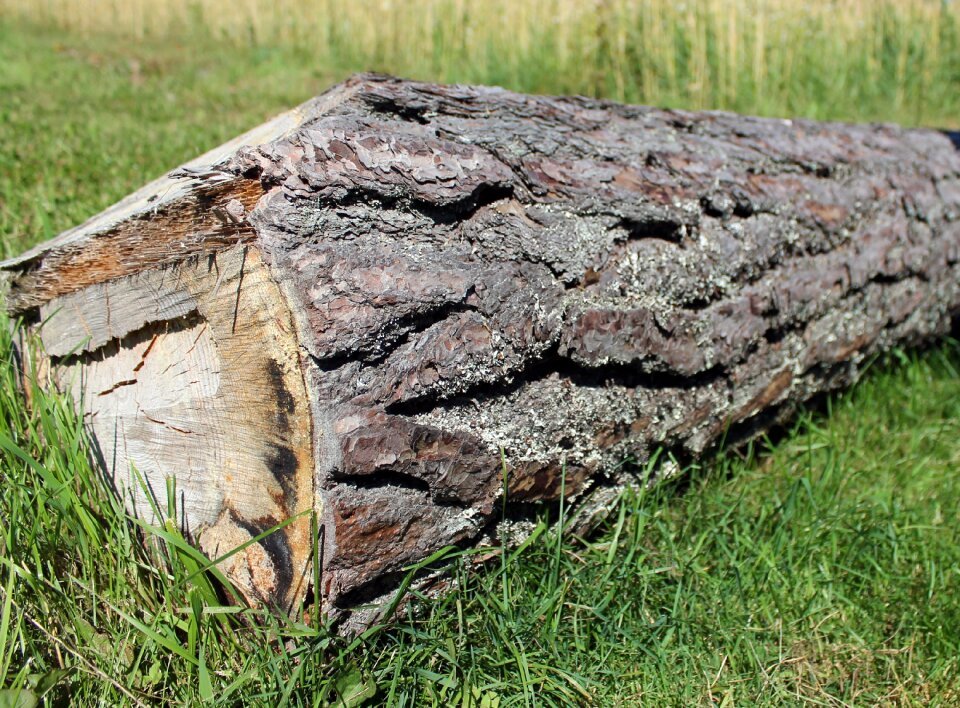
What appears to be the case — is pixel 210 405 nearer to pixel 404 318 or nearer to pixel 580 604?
pixel 404 318

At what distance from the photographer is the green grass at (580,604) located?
4.93 ft

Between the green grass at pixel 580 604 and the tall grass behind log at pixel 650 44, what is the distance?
4.11m

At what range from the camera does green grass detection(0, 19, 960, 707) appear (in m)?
1.50

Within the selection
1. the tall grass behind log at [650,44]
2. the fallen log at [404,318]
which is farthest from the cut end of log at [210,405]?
the tall grass behind log at [650,44]

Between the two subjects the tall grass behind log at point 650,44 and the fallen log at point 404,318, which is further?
the tall grass behind log at point 650,44

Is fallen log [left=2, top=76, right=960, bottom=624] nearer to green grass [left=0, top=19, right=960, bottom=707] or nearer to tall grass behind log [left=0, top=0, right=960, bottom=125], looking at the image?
green grass [left=0, top=19, right=960, bottom=707]

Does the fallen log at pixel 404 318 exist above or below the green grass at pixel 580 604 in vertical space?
above

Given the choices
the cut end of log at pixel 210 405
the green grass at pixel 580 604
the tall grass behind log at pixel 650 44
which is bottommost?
the green grass at pixel 580 604

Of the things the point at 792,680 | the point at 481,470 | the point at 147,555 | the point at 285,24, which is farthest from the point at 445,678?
the point at 285,24

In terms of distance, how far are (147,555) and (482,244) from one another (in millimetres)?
1042

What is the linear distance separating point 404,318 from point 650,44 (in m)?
5.32

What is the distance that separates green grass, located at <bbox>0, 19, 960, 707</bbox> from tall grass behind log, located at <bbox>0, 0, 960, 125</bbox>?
13.5 ft

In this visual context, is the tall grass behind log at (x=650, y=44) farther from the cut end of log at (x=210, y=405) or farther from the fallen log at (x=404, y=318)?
the cut end of log at (x=210, y=405)

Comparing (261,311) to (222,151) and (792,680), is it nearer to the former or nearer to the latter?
(222,151)
